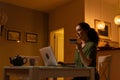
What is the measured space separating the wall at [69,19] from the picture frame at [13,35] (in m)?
1.09

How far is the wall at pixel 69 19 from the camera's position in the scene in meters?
5.36

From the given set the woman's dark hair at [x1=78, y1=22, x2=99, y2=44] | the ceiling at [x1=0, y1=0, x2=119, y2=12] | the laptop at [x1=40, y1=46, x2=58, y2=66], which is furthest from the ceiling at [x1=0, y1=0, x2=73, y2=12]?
the laptop at [x1=40, y1=46, x2=58, y2=66]

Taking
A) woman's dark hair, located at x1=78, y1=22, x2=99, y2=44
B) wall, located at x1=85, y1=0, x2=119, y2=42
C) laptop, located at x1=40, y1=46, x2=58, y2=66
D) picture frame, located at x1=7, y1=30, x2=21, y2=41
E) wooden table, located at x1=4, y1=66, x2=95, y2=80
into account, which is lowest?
wooden table, located at x1=4, y1=66, x2=95, y2=80

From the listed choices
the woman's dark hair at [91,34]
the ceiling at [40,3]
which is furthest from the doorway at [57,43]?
the woman's dark hair at [91,34]

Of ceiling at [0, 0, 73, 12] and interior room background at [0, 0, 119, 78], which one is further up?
ceiling at [0, 0, 73, 12]

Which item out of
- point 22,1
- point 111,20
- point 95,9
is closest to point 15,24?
point 22,1

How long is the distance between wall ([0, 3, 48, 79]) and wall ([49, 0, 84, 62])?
524mm

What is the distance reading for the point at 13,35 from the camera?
18.8 feet

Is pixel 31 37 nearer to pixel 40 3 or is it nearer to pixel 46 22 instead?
pixel 46 22

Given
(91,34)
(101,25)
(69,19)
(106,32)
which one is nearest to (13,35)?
(69,19)

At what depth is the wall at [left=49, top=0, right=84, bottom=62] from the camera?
536 centimetres

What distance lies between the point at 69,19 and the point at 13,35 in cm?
152

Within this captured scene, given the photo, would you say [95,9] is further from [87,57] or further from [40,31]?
[87,57]

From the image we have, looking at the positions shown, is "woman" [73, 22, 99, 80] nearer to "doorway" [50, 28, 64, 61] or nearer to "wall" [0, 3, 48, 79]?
"wall" [0, 3, 48, 79]
